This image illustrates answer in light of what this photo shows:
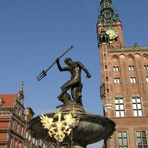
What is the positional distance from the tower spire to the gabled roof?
24.7 meters

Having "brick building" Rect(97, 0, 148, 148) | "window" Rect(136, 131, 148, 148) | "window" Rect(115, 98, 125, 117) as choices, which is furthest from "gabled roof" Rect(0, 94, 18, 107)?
"window" Rect(136, 131, 148, 148)

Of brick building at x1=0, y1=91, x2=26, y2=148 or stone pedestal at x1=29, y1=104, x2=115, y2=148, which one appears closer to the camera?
stone pedestal at x1=29, y1=104, x2=115, y2=148

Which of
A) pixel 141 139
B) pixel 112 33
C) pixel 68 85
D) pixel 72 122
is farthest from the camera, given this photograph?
pixel 112 33

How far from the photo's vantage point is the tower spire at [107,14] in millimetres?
55294

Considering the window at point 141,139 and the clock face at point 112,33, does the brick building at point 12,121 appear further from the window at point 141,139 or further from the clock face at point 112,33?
the clock face at point 112,33

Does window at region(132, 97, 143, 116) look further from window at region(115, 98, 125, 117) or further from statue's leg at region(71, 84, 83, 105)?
statue's leg at region(71, 84, 83, 105)

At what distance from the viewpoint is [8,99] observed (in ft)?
129

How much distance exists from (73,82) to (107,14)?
1982 inches

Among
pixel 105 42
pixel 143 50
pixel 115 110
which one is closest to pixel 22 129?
pixel 115 110

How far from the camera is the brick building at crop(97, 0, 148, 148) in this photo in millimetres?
30844

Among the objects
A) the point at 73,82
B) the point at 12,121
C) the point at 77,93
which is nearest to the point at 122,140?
→ the point at 12,121

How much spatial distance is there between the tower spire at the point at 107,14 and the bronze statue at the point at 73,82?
46.0 m

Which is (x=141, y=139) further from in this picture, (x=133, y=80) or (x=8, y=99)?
(x=8, y=99)

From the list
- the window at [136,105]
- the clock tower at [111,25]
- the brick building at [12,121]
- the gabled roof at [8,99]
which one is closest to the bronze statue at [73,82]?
the window at [136,105]
